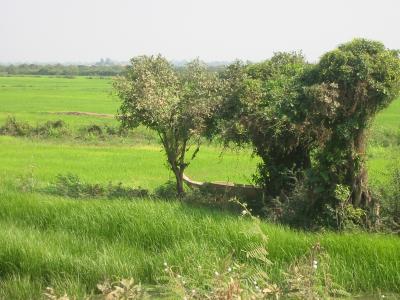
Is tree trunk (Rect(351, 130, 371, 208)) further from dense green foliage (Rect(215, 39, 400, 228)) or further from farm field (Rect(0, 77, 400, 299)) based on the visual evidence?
farm field (Rect(0, 77, 400, 299))

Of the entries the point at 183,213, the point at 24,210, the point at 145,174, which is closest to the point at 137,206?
the point at 183,213

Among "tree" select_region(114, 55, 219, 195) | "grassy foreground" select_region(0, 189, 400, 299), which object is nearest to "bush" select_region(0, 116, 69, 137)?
"tree" select_region(114, 55, 219, 195)

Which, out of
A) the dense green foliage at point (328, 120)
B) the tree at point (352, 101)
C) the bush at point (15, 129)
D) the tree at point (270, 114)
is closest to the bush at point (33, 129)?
the bush at point (15, 129)

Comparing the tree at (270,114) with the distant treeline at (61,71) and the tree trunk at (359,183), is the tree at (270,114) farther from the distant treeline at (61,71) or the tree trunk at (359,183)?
the distant treeline at (61,71)

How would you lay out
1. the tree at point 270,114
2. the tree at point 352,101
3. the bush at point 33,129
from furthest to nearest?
the bush at point 33,129 < the tree at point 270,114 < the tree at point 352,101

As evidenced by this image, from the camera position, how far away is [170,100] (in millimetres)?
8484

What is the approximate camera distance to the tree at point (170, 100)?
8.33 meters

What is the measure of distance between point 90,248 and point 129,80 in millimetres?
3459

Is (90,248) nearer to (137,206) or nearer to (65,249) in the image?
(65,249)

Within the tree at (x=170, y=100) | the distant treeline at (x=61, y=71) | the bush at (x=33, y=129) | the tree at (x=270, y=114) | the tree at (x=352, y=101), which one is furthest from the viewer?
the distant treeline at (x=61, y=71)

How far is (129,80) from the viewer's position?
9.09 meters

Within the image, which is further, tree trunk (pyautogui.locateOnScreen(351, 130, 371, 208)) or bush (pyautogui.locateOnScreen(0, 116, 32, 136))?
bush (pyautogui.locateOnScreen(0, 116, 32, 136))

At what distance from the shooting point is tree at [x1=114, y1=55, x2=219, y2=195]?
8.33 metres

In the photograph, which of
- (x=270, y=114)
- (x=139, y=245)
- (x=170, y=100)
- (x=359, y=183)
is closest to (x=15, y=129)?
(x=170, y=100)
